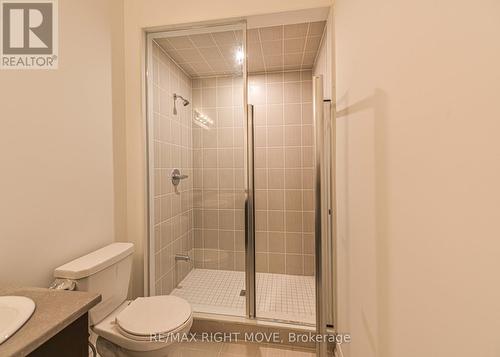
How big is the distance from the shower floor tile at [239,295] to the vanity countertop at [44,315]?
1.18m

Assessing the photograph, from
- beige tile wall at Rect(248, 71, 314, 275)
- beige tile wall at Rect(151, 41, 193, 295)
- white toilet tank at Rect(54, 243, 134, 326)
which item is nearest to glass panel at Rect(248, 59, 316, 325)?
beige tile wall at Rect(248, 71, 314, 275)

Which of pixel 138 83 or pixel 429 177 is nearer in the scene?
pixel 429 177

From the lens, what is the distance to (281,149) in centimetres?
242

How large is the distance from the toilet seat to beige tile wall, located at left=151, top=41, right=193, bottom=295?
576 millimetres

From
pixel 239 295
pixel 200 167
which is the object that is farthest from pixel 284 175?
pixel 239 295

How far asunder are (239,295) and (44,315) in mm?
1420

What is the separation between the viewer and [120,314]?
1163 mm

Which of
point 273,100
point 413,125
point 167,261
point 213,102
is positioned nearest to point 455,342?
point 413,125

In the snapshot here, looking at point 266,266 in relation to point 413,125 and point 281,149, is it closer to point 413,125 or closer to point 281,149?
point 281,149

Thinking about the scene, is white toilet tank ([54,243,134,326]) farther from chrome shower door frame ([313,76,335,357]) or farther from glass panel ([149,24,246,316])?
chrome shower door frame ([313,76,335,357])

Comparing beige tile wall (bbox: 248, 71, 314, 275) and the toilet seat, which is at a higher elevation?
beige tile wall (bbox: 248, 71, 314, 275)

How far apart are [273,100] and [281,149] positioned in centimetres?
54

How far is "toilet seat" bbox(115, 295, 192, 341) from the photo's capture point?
1.05 metres

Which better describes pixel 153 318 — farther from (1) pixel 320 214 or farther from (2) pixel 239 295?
(1) pixel 320 214
